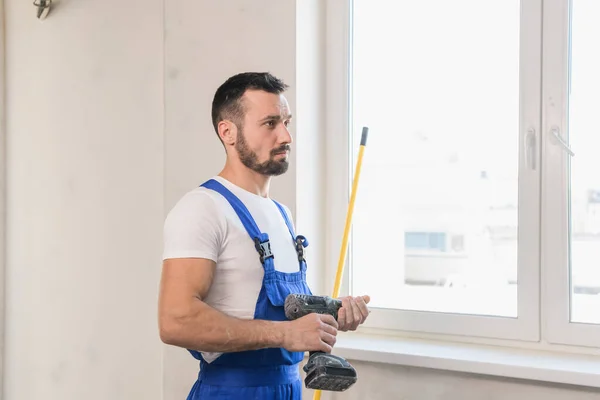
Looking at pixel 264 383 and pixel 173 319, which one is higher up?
pixel 173 319

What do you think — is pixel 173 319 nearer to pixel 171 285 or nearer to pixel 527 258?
pixel 171 285

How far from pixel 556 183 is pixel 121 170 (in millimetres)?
1501

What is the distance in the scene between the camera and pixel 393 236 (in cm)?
243

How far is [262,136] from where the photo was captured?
1772mm

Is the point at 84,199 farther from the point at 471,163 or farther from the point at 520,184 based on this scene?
the point at 520,184

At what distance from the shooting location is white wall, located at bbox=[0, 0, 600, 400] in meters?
2.36

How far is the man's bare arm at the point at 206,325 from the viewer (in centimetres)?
154

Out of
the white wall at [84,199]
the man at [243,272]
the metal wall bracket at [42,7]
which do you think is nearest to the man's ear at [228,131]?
the man at [243,272]

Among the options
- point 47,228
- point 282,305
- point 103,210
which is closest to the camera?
point 282,305

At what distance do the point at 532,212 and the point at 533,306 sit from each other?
27 centimetres

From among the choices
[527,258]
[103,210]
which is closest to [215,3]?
[103,210]

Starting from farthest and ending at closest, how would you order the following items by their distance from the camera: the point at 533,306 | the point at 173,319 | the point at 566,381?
the point at 533,306 → the point at 566,381 → the point at 173,319

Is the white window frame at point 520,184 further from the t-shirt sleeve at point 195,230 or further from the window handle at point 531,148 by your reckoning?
the t-shirt sleeve at point 195,230

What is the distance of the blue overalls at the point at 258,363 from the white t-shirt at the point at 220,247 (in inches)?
0.7
